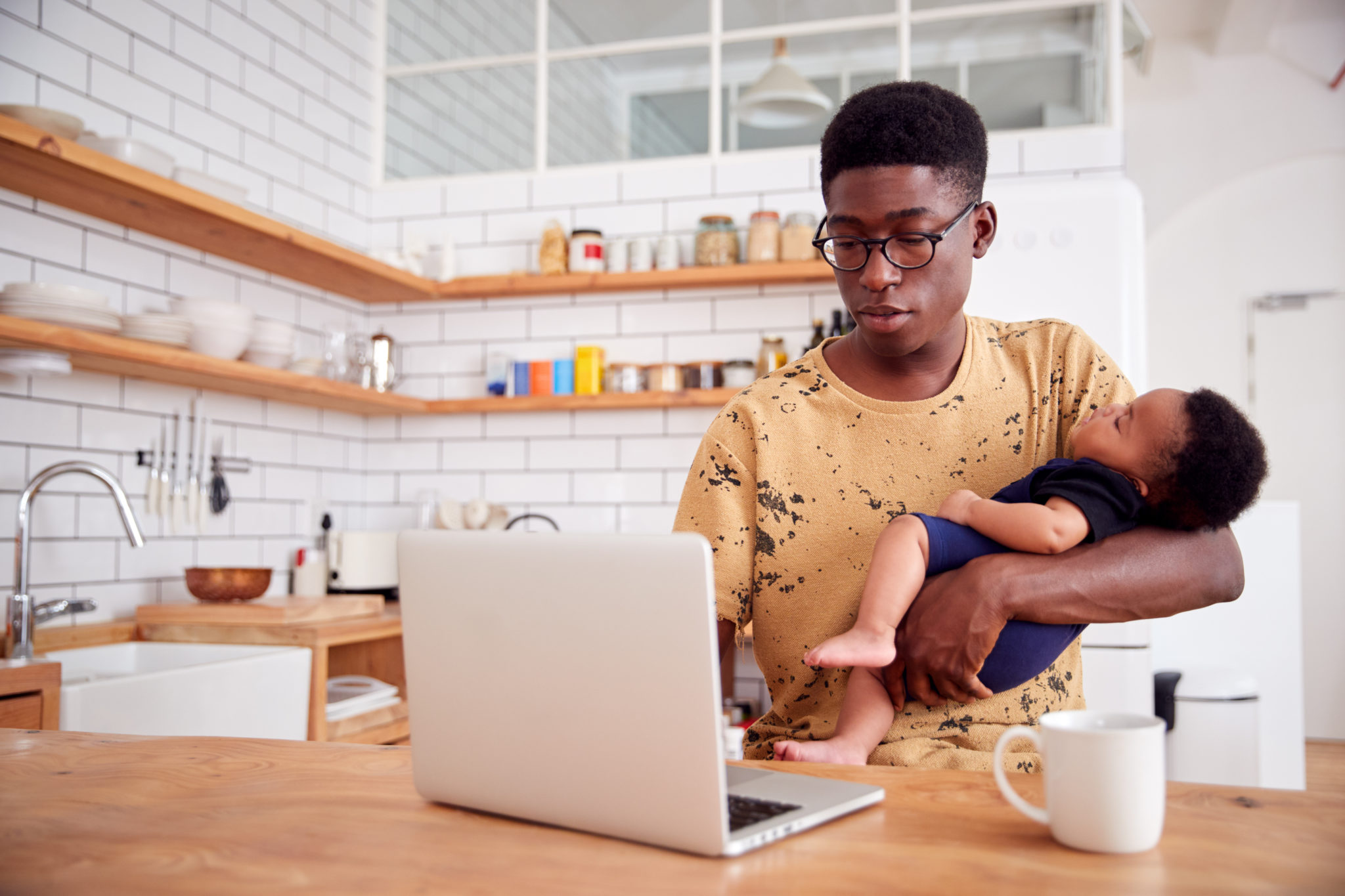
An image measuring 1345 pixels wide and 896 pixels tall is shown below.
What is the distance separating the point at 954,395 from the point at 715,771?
2.58 feet

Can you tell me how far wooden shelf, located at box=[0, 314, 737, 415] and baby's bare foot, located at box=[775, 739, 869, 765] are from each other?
184 cm

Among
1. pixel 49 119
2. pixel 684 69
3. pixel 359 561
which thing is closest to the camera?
pixel 49 119

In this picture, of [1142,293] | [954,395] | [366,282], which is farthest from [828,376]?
[366,282]

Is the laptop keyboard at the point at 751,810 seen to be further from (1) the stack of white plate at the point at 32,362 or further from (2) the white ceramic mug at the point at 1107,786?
(1) the stack of white plate at the point at 32,362

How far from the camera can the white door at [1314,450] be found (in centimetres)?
481

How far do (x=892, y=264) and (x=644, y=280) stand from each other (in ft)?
7.50

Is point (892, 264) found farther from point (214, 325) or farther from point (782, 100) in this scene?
point (782, 100)

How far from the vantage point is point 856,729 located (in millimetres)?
1173

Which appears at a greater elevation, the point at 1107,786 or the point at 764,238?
the point at 764,238

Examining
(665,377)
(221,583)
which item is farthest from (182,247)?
(665,377)

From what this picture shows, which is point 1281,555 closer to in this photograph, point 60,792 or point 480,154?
point 480,154

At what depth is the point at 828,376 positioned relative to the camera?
1.38 meters

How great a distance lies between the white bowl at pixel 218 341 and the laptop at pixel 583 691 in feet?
6.91

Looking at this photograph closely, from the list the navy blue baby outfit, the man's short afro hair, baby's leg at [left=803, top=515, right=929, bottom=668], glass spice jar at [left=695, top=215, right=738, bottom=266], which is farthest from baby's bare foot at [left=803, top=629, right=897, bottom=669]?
glass spice jar at [left=695, top=215, right=738, bottom=266]
